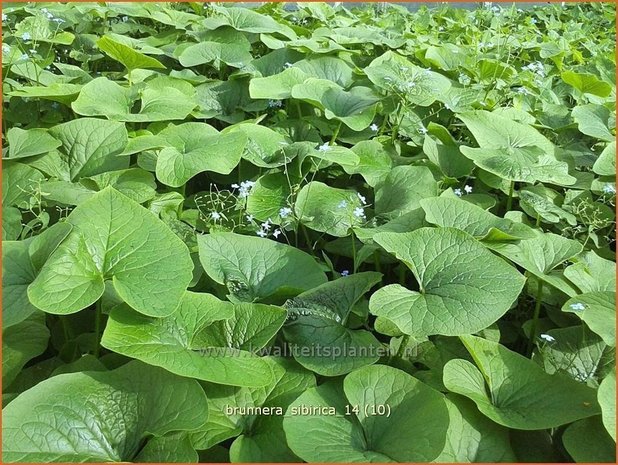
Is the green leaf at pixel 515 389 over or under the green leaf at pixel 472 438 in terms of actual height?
over

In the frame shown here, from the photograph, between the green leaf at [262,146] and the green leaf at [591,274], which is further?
the green leaf at [262,146]

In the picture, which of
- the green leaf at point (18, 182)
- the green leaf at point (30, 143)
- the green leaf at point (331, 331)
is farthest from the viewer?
the green leaf at point (30, 143)

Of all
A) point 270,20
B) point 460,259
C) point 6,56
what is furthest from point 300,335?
point 270,20

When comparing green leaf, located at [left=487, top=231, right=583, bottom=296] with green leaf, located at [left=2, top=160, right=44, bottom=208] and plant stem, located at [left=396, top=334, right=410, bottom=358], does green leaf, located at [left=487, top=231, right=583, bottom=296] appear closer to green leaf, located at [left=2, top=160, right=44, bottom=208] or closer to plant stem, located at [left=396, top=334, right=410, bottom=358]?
plant stem, located at [left=396, top=334, right=410, bottom=358]

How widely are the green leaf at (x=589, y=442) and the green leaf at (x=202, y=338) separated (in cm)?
77

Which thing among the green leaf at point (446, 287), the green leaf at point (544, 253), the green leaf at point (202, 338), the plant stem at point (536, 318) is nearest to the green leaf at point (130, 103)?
the green leaf at point (202, 338)

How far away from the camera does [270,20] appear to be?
4016 mm

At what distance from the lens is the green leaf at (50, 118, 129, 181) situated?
8.41 ft

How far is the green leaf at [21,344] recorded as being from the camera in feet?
5.68

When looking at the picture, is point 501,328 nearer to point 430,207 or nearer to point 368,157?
point 430,207

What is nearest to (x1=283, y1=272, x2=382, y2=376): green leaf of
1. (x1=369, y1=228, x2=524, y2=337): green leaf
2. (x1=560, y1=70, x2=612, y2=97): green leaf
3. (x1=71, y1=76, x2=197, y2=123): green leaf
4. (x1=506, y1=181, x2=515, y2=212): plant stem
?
(x1=369, y1=228, x2=524, y2=337): green leaf

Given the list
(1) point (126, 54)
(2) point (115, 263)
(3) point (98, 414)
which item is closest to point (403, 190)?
(2) point (115, 263)

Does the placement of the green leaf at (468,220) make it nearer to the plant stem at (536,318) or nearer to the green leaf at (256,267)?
the plant stem at (536,318)

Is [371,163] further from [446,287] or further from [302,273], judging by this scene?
[446,287]
